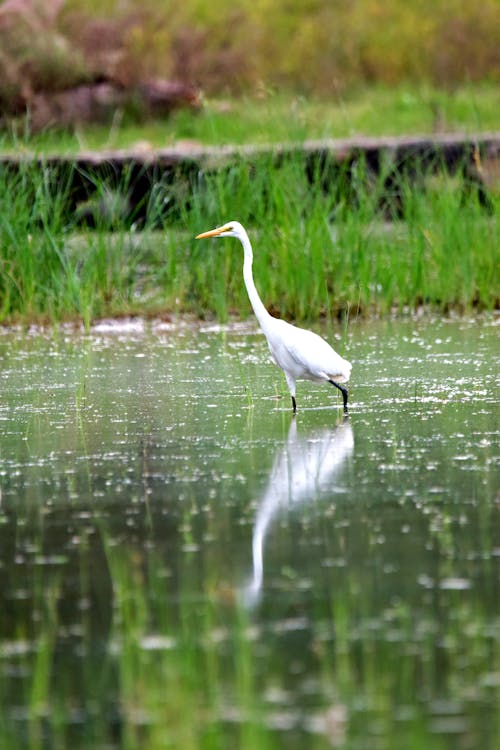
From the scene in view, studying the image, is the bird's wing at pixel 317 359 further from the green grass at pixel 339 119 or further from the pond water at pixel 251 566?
the green grass at pixel 339 119

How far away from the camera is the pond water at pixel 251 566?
2.75 m

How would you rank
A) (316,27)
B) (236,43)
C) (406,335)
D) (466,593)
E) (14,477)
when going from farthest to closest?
(316,27), (236,43), (406,335), (14,477), (466,593)

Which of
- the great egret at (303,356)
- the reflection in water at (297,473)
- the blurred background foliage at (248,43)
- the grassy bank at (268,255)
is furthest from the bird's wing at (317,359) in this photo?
the blurred background foliage at (248,43)

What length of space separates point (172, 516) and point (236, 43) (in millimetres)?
12574

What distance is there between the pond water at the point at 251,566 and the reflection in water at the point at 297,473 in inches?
0.5

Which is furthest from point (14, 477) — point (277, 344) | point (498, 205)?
point (498, 205)

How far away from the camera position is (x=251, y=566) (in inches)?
143

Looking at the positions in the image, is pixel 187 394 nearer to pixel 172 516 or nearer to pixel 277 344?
pixel 277 344

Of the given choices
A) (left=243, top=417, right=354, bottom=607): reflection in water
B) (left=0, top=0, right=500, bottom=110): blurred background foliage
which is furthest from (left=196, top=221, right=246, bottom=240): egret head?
(left=0, top=0, right=500, bottom=110): blurred background foliage

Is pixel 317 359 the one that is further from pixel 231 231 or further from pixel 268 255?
pixel 268 255

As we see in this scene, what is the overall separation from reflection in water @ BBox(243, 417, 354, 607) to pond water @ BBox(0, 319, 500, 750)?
0.04 feet

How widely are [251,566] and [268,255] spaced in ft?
17.4

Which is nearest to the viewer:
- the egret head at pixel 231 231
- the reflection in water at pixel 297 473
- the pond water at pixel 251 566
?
the pond water at pixel 251 566

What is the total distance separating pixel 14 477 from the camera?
486cm
